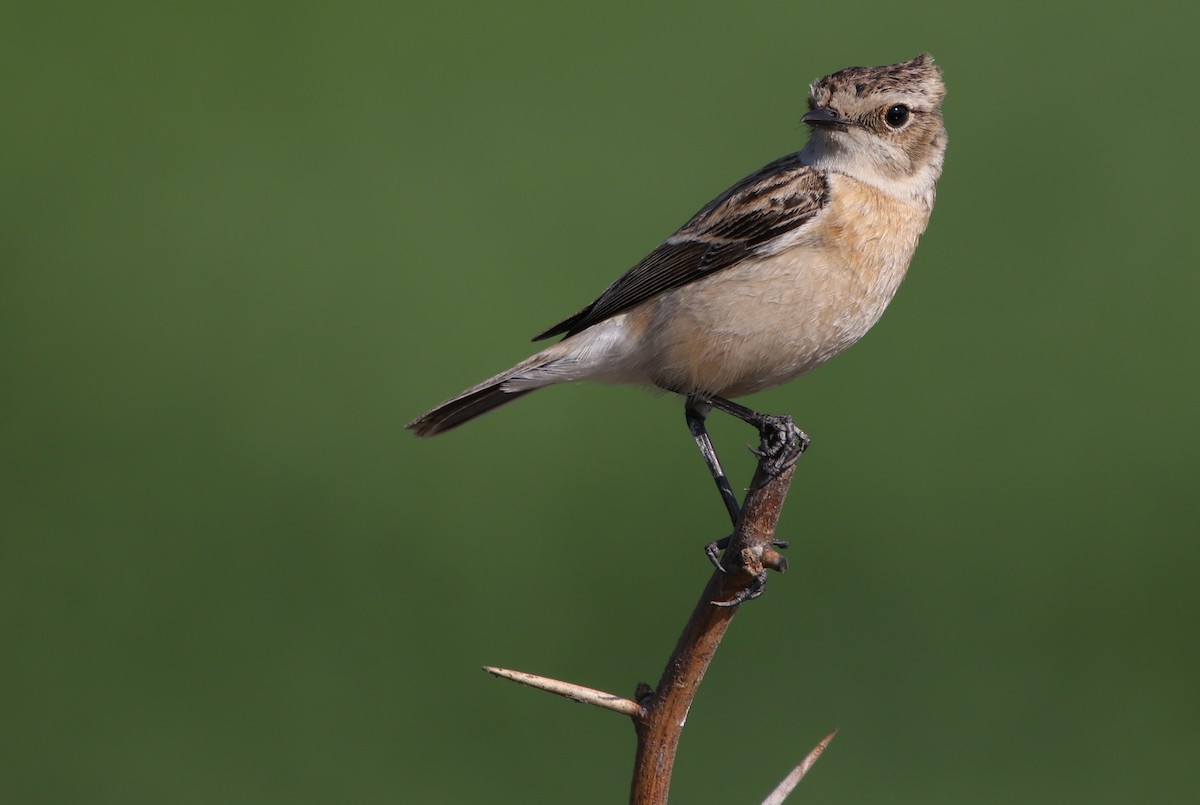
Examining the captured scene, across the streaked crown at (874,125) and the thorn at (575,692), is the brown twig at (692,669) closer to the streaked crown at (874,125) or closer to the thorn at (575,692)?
the thorn at (575,692)

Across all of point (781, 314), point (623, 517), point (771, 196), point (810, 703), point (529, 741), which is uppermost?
point (771, 196)

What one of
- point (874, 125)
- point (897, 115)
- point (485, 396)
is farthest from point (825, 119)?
point (485, 396)

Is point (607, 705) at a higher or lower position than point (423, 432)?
lower

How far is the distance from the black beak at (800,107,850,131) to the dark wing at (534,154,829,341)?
178 mm

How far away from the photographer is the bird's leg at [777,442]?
3.65 m

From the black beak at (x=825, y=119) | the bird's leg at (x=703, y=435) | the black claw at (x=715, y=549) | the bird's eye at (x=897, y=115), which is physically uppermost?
the black beak at (x=825, y=119)

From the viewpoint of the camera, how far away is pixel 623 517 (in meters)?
6.57

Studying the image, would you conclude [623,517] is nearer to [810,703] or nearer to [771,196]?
[810,703]

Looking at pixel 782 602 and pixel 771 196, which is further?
pixel 782 602

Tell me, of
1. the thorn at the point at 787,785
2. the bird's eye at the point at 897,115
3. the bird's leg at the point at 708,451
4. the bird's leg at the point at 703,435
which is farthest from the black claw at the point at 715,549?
the bird's eye at the point at 897,115

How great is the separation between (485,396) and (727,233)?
43.8 inches

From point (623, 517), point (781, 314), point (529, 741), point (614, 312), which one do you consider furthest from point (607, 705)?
point (623, 517)

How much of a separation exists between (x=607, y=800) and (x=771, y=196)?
2554mm

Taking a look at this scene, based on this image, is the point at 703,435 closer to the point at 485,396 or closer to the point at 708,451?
the point at 708,451
